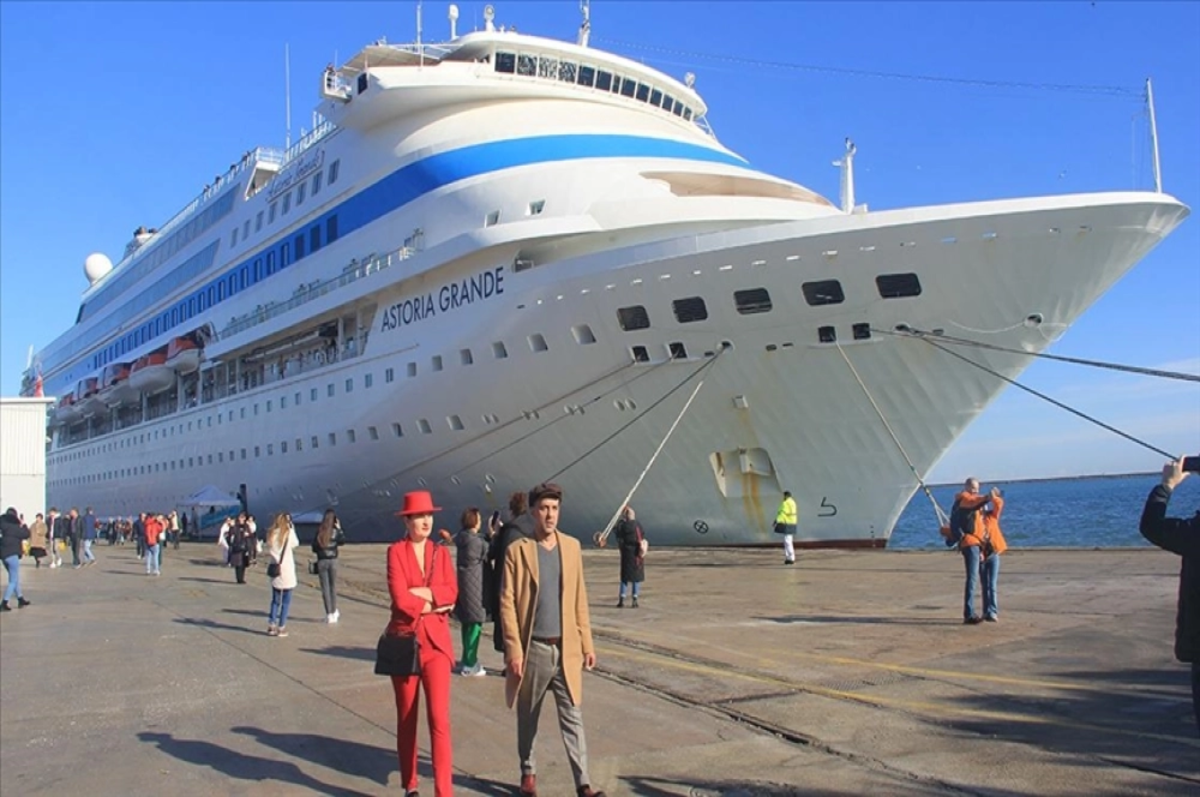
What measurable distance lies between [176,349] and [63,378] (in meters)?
25.6

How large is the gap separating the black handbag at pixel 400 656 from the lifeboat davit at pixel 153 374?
35.2m

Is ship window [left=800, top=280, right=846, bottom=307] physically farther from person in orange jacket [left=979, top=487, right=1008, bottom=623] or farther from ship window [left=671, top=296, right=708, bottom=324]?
person in orange jacket [left=979, top=487, right=1008, bottom=623]

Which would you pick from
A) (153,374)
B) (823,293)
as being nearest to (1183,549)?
(823,293)

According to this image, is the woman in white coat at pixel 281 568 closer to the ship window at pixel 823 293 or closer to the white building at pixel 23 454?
the ship window at pixel 823 293

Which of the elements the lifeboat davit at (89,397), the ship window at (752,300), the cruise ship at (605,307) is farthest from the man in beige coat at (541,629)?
the lifeboat davit at (89,397)

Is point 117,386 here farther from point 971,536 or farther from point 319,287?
point 971,536

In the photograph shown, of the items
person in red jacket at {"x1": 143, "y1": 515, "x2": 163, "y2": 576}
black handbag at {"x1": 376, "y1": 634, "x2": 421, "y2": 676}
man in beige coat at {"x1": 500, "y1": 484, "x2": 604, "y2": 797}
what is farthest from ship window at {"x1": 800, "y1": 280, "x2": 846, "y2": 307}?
person in red jacket at {"x1": 143, "y1": 515, "x2": 163, "y2": 576}

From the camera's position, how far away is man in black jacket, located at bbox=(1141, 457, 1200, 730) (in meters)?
4.17

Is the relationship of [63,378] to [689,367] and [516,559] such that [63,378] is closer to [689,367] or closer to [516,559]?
[689,367]

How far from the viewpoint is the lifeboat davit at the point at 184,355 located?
34.7m

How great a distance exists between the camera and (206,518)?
111 feet

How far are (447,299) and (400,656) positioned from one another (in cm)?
1566

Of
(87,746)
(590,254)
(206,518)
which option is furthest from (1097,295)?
(206,518)

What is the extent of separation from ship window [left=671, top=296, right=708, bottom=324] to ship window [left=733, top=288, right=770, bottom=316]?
60 centimetres
